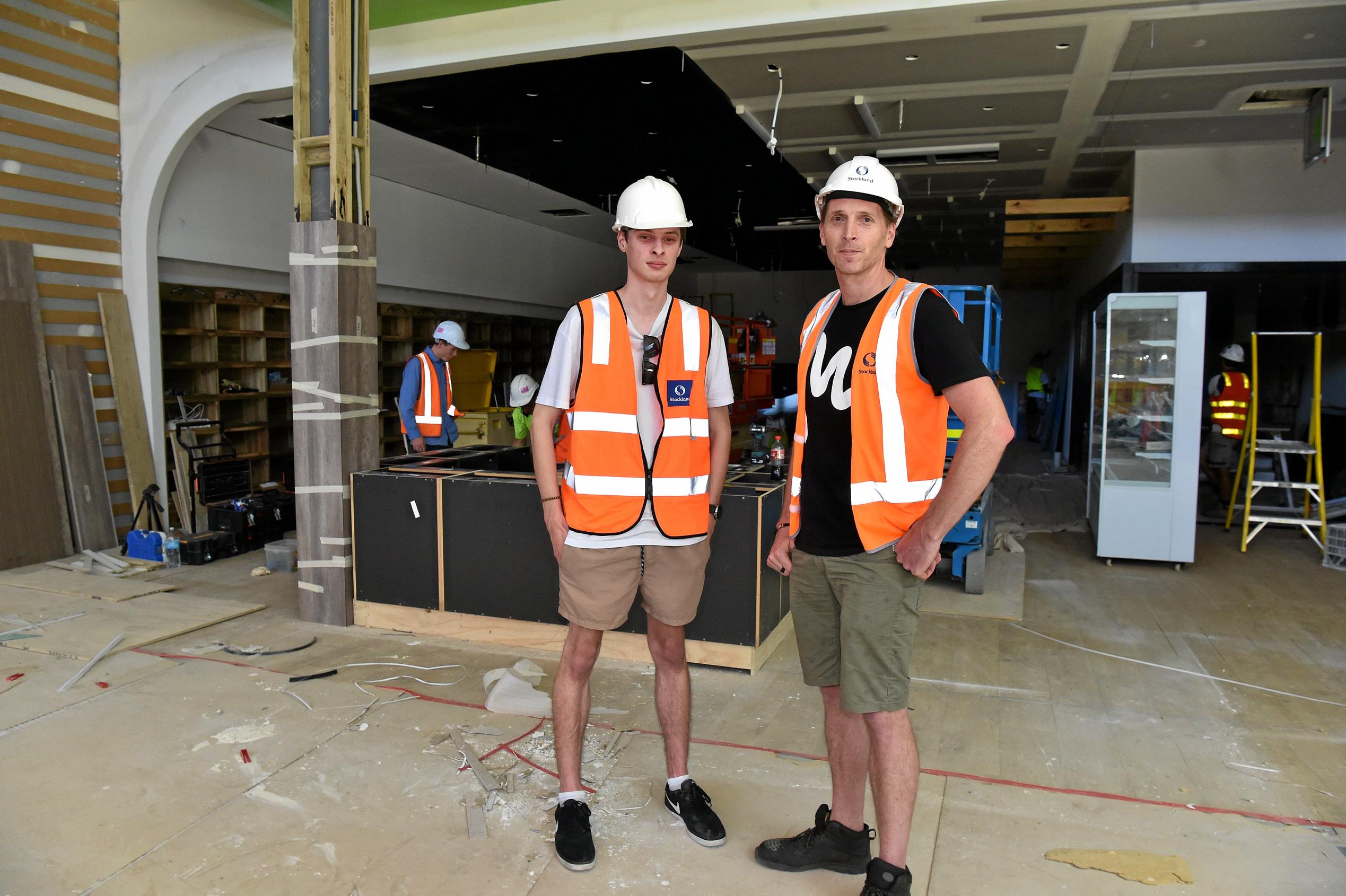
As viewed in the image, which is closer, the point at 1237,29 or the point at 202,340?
the point at 1237,29

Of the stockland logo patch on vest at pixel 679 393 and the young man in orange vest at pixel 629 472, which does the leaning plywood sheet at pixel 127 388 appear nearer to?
the young man in orange vest at pixel 629 472

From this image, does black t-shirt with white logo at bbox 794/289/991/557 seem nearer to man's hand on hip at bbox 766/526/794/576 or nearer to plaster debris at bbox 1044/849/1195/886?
man's hand on hip at bbox 766/526/794/576

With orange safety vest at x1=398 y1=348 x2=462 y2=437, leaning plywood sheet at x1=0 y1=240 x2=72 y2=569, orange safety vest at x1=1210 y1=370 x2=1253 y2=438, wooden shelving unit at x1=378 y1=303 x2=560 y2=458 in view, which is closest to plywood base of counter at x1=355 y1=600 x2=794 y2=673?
orange safety vest at x1=398 y1=348 x2=462 y2=437

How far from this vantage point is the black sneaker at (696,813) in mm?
2535

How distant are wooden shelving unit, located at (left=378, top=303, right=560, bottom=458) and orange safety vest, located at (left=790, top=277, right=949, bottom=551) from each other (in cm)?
Result: 801

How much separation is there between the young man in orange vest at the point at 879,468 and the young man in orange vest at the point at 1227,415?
7459 mm

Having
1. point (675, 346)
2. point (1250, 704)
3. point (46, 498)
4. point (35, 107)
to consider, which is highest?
point (35, 107)

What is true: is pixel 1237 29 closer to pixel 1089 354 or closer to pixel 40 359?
pixel 1089 354

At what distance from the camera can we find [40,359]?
620cm

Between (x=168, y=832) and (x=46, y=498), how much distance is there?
468 centimetres

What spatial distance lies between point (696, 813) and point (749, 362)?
32.9 feet

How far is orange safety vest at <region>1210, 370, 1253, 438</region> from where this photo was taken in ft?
26.5

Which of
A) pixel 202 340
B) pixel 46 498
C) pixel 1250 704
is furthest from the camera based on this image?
pixel 202 340

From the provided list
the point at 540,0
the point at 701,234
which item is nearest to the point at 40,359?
the point at 540,0
